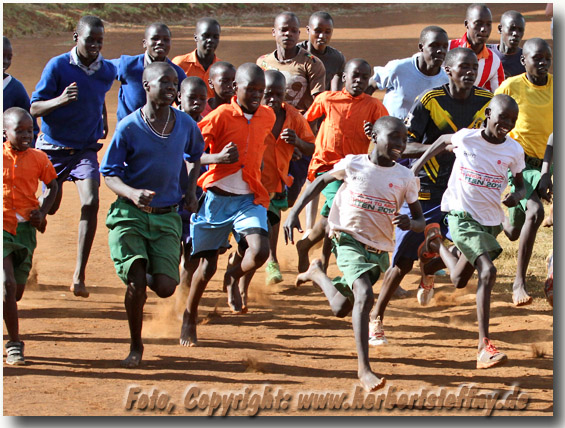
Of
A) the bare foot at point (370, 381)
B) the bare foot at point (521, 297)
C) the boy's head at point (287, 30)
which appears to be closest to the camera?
the bare foot at point (370, 381)

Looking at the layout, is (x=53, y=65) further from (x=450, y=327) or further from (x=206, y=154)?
(x=450, y=327)

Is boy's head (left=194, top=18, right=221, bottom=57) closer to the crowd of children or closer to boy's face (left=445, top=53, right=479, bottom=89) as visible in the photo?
the crowd of children

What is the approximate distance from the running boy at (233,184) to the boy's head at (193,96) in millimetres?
298

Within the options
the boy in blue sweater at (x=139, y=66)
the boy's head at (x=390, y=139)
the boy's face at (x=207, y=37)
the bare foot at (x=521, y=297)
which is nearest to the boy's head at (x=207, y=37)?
the boy's face at (x=207, y=37)

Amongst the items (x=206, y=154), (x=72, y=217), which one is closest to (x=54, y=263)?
(x=72, y=217)

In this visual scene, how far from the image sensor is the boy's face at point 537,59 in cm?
798

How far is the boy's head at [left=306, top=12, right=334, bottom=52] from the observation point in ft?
30.7

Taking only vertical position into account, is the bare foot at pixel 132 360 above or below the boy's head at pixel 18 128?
below

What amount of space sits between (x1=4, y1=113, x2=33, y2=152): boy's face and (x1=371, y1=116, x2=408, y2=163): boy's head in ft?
8.10

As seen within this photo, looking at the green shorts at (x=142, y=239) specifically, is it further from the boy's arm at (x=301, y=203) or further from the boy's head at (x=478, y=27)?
the boy's head at (x=478, y=27)

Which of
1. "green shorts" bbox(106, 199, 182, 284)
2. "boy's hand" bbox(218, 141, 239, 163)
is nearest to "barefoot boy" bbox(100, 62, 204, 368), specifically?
"green shorts" bbox(106, 199, 182, 284)

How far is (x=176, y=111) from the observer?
673 cm

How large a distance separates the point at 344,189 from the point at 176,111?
→ 1295mm

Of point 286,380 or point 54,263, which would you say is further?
point 54,263
